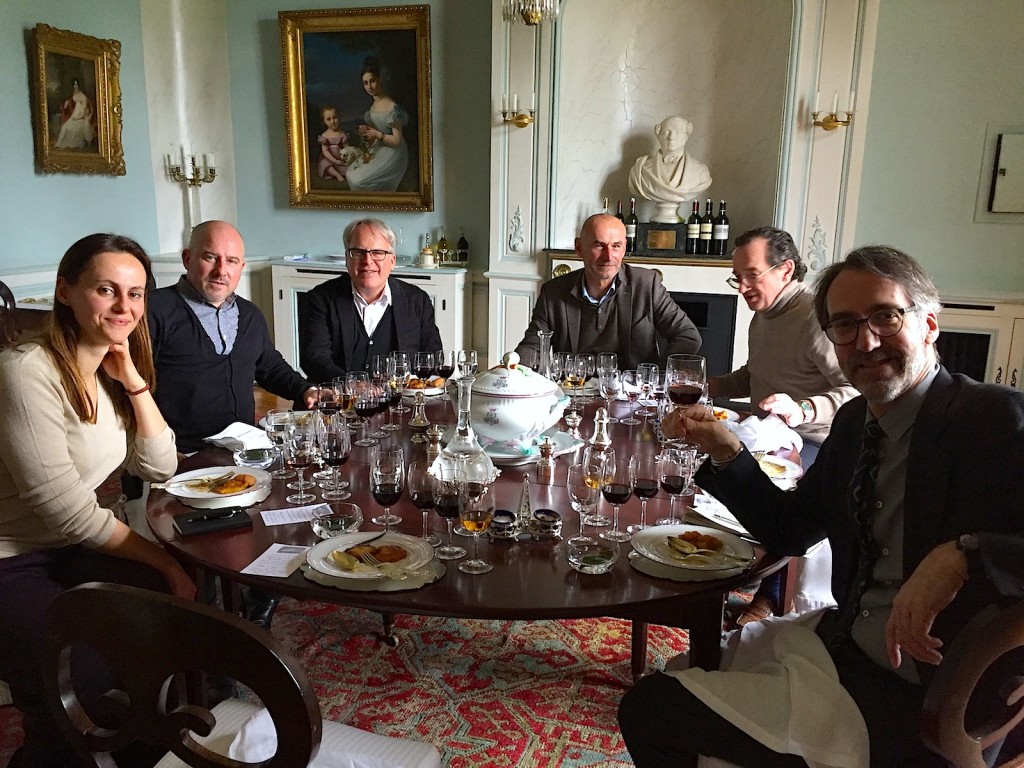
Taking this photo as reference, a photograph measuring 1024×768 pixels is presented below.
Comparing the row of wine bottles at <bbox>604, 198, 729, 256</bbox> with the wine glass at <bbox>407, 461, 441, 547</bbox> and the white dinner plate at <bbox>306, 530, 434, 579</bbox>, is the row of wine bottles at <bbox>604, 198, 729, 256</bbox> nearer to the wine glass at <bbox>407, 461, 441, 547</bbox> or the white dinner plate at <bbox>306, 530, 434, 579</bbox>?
the wine glass at <bbox>407, 461, 441, 547</bbox>

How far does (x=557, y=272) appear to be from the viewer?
5020mm

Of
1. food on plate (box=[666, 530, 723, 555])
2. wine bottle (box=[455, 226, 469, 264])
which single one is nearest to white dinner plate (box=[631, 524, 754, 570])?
food on plate (box=[666, 530, 723, 555])

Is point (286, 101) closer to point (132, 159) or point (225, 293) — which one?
point (132, 159)

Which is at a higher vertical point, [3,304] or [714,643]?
[3,304]

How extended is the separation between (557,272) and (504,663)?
3135 mm

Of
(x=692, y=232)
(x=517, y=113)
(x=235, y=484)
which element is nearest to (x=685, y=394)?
(x=235, y=484)

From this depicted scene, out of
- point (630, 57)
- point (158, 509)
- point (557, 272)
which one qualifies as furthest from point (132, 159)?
point (158, 509)

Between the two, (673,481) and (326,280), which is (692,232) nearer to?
(326,280)

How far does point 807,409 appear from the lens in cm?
229

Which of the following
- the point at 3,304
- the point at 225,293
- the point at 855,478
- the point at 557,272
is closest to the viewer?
the point at 855,478

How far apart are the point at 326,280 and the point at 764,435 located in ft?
12.2

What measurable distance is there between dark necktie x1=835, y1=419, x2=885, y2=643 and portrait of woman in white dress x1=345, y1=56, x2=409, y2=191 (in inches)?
184

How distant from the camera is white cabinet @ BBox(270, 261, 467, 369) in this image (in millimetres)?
5348

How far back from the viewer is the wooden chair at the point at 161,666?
881 mm
